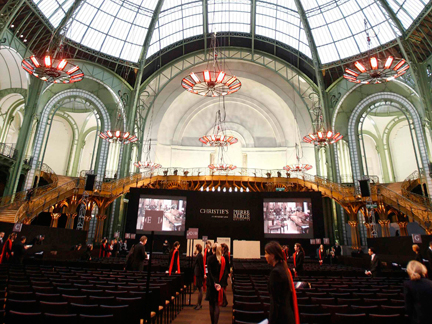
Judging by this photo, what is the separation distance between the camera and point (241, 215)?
1020 inches

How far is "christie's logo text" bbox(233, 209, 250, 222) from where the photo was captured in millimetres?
25797

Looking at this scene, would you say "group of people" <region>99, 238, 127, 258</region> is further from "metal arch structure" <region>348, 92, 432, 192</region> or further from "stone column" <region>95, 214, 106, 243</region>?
"metal arch structure" <region>348, 92, 432, 192</region>

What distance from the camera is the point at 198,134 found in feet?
141

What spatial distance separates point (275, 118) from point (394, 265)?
31.2 m

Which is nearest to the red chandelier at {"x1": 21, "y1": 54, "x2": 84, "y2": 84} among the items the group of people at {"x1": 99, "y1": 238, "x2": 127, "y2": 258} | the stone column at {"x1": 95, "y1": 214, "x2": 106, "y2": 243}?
the group of people at {"x1": 99, "y1": 238, "x2": 127, "y2": 258}

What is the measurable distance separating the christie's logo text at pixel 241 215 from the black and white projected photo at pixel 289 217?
5.72ft

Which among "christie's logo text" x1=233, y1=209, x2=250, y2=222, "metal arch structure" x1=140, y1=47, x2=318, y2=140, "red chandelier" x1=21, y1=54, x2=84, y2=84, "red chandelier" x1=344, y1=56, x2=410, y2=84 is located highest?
"metal arch structure" x1=140, y1=47, x2=318, y2=140

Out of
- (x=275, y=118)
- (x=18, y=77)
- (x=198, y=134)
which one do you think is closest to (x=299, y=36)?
(x=275, y=118)

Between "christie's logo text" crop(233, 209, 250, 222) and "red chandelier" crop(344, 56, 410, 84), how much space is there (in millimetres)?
14840

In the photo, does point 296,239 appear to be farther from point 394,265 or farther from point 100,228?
point 100,228

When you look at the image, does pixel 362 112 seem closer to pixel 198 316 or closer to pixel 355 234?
pixel 355 234

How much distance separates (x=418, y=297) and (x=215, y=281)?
392 cm

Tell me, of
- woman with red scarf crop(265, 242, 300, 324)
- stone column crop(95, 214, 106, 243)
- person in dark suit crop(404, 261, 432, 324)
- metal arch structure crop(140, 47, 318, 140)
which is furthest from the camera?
metal arch structure crop(140, 47, 318, 140)

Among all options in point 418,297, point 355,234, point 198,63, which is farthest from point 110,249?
point 198,63
